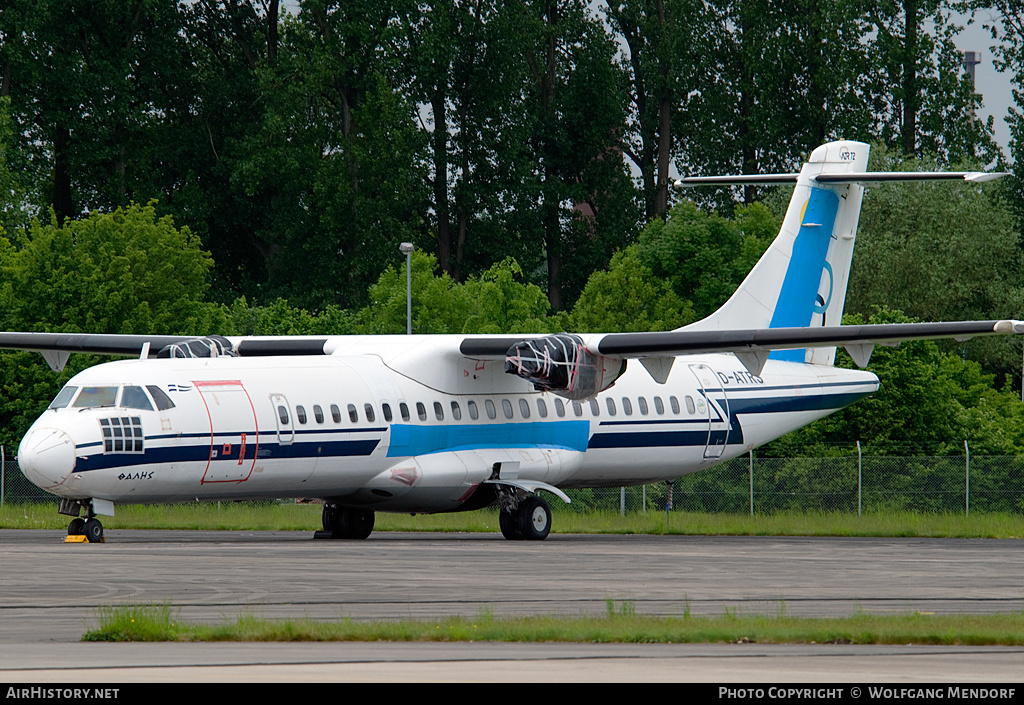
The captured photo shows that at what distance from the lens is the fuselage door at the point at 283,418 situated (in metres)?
25.7

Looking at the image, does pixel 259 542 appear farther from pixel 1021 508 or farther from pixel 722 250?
pixel 722 250

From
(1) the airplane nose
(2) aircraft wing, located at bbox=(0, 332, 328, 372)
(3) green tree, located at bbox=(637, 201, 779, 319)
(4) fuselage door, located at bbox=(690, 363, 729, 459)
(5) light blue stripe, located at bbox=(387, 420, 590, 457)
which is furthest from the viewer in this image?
(3) green tree, located at bbox=(637, 201, 779, 319)

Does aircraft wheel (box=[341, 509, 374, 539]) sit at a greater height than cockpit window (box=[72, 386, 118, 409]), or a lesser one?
lesser

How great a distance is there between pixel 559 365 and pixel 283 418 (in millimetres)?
4973

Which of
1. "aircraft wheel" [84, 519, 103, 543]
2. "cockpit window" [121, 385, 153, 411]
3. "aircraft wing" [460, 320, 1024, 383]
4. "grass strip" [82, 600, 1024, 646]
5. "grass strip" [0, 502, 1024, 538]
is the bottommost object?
"grass strip" [0, 502, 1024, 538]

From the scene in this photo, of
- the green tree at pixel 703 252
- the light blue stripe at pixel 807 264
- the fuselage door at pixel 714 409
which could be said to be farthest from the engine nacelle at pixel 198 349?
the green tree at pixel 703 252

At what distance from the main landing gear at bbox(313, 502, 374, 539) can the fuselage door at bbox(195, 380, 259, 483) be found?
12.4 ft

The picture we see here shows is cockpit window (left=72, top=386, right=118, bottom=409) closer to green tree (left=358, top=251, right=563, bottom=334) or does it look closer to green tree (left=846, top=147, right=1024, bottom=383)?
green tree (left=358, top=251, right=563, bottom=334)

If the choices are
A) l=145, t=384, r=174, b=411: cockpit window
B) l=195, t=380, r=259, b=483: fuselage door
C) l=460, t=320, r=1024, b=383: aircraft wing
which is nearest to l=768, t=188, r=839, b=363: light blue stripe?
l=460, t=320, r=1024, b=383: aircraft wing

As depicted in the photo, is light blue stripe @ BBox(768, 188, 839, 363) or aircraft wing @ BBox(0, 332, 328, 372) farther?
light blue stripe @ BBox(768, 188, 839, 363)

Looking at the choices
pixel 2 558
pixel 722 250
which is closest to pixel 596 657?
pixel 2 558

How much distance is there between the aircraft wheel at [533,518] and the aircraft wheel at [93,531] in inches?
307

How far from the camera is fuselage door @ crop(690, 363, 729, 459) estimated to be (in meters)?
31.9

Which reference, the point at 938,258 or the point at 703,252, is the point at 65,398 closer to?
the point at 703,252
